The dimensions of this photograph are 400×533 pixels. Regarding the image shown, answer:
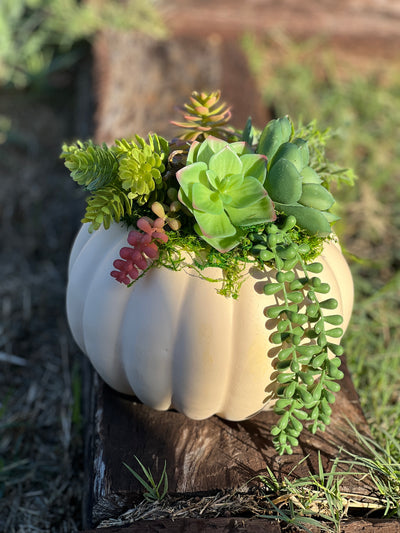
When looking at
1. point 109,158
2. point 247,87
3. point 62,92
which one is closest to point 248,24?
point 247,87

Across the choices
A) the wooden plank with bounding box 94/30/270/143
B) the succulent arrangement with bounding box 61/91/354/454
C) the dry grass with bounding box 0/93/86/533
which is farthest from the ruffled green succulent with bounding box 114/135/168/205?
the wooden plank with bounding box 94/30/270/143

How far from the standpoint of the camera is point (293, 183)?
3.69 ft

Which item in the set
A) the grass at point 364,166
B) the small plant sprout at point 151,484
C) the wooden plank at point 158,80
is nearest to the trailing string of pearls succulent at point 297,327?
the small plant sprout at point 151,484

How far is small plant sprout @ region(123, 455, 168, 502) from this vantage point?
122 centimetres

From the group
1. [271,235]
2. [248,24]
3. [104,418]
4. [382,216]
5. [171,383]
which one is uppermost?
[248,24]

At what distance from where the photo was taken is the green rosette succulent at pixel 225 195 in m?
1.10

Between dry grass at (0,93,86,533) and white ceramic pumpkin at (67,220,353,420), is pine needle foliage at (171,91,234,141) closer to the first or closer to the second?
white ceramic pumpkin at (67,220,353,420)

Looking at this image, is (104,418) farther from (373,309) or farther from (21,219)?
(21,219)

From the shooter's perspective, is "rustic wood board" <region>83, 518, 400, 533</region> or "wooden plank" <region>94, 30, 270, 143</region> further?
"wooden plank" <region>94, 30, 270, 143</region>

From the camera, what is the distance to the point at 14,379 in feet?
6.47

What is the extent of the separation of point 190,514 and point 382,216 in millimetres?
1949

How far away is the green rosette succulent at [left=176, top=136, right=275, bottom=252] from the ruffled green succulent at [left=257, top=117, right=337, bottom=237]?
42mm

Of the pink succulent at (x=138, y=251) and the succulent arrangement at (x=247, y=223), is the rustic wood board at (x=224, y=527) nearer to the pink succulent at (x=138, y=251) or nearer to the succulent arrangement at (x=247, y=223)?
the succulent arrangement at (x=247, y=223)

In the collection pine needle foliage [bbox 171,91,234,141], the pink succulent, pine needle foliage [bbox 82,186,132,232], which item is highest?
pine needle foliage [bbox 171,91,234,141]
